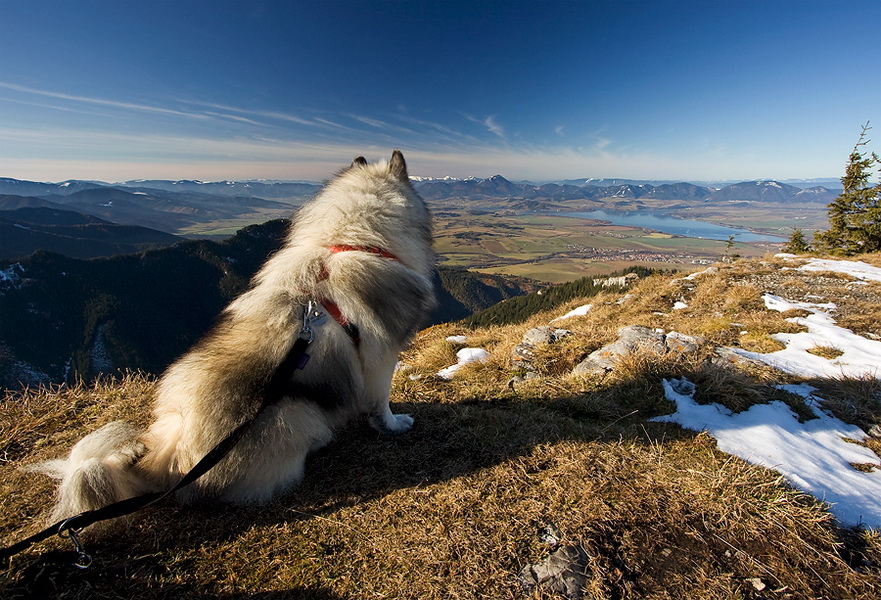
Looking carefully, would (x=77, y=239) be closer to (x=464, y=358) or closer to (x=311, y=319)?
(x=464, y=358)

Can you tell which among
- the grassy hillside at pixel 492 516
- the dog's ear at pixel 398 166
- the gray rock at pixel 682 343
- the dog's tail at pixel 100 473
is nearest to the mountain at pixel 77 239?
the dog's ear at pixel 398 166

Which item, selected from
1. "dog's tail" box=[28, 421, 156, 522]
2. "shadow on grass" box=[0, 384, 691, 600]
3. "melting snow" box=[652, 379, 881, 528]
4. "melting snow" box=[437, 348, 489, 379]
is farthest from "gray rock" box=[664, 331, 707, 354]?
"dog's tail" box=[28, 421, 156, 522]

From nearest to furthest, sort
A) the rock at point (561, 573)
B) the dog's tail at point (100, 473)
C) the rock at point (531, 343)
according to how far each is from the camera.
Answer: the rock at point (561, 573) < the dog's tail at point (100, 473) < the rock at point (531, 343)

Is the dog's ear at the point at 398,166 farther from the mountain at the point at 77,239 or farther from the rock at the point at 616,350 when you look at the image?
the mountain at the point at 77,239

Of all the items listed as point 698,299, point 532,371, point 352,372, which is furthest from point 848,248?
point 352,372

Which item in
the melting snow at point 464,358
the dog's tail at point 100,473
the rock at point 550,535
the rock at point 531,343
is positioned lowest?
the melting snow at point 464,358

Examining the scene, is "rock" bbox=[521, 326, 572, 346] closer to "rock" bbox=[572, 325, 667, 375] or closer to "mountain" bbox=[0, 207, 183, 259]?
"rock" bbox=[572, 325, 667, 375]

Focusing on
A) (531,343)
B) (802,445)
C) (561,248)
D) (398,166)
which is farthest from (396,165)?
(561,248)
